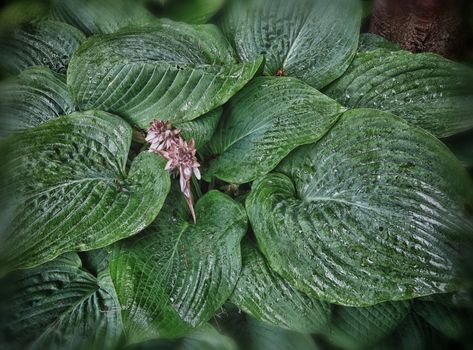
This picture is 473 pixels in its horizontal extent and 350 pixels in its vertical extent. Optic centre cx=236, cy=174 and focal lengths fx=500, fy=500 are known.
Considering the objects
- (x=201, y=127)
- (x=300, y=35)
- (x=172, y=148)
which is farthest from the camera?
(x=300, y=35)

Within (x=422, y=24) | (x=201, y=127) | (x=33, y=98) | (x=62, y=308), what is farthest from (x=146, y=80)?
(x=422, y=24)

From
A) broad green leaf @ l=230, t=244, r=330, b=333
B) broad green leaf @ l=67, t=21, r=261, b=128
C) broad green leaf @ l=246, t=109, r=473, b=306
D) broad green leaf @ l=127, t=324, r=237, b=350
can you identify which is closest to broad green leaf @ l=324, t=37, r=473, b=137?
broad green leaf @ l=246, t=109, r=473, b=306

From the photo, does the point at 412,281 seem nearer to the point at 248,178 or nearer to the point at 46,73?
the point at 248,178

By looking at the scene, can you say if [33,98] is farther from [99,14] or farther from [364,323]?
[364,323]

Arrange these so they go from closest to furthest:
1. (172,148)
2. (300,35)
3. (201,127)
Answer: (172,148) < (201,127) < (300,35)

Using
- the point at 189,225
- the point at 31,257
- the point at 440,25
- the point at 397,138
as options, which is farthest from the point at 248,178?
the point at 440,25
